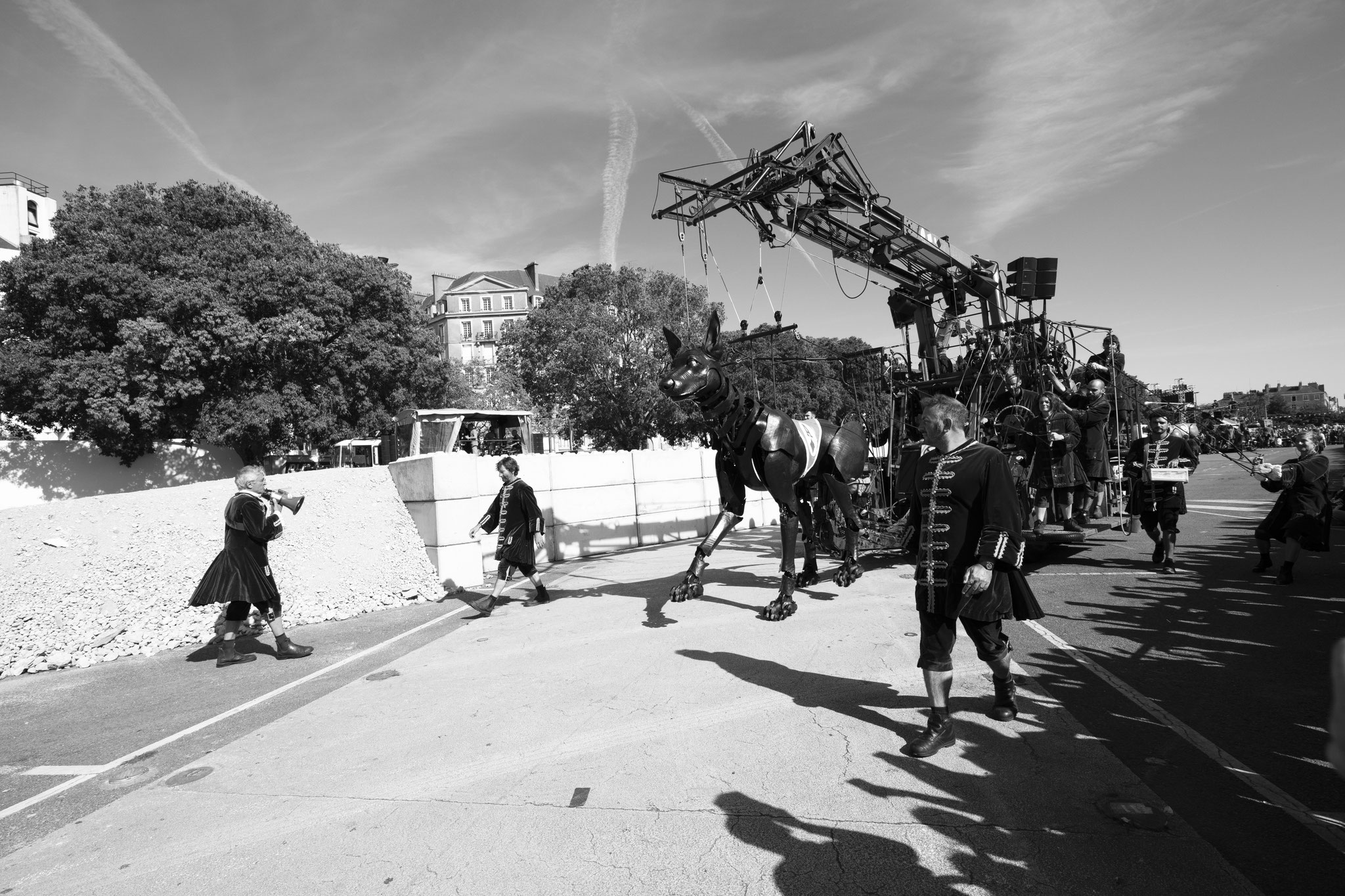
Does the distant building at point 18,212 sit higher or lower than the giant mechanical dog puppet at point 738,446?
higher

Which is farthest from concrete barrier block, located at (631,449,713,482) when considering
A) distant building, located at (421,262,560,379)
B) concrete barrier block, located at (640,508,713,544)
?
distant building, located at (421,262,560,379)

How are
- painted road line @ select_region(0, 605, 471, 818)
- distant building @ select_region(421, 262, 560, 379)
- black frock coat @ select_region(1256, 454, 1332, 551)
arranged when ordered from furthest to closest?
1. distant building @ select_region(421, 262, 560, 379)
2. black frock coat @ select_region(1256, 454, 1332, 551)
3. painted road line @ select_region(0, 605, 471, 818)

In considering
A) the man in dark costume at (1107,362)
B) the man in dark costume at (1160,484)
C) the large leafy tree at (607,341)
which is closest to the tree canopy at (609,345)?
the large leafy tree at (607,341)

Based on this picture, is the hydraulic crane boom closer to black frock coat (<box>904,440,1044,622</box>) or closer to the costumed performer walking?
the costumed performer walking

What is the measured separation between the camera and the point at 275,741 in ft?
14.3

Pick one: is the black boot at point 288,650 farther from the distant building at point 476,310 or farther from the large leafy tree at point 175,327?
the distant building at point 476,310

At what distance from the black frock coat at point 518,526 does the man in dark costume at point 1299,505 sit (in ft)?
25.3

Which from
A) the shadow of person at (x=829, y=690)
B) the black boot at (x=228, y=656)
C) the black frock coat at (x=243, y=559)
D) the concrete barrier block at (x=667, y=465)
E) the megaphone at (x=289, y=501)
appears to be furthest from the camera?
the concrete barrier block at (x=667, y=465)

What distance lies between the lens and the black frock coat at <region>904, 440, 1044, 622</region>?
3645 mm

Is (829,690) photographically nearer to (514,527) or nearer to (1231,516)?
(514,527)

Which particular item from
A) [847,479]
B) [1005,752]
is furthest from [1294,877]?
[847,479]

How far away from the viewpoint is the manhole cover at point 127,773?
3975 millimetres

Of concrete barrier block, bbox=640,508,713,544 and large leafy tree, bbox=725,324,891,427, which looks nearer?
large leafy tree, bbox=725,324,891,427

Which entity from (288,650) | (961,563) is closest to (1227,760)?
(961,563)
